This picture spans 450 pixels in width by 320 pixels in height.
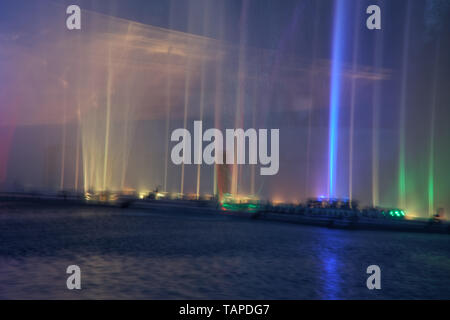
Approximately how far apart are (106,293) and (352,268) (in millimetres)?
7123

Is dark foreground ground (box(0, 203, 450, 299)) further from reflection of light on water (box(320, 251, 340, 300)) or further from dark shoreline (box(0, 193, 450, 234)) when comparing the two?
dark shoreline (box(0, 193, 450, 234))

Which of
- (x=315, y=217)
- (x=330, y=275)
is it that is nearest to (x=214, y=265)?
(x=330, y=275)

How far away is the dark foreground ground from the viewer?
9.24m

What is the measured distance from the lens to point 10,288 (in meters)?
8.80

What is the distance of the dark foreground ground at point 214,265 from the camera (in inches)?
364

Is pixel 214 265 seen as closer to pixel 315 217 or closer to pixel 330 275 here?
pixel 330 275

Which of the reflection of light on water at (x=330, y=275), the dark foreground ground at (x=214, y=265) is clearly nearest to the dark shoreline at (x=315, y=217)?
the dark foreground ground at (x=214, y=265)

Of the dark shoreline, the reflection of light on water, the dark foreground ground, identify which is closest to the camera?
the dark foreground ground

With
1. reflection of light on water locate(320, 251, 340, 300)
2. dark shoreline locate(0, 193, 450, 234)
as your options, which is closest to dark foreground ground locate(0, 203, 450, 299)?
reflection of light on water locate(320, 251, 340, 300)

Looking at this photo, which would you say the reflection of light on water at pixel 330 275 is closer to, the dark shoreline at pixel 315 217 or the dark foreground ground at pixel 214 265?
the dark foreground ground at pixel 214 265

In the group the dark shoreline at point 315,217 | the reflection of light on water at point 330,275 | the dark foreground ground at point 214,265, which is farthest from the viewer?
Answer: the dark shoreline at point 315,217

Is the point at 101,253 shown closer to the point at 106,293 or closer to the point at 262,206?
the point at 106,293

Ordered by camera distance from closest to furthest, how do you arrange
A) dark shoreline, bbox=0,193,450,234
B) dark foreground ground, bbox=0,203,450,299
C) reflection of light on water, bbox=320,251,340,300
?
1. dark foreground ground, bbox=0,203,450,299
2. reflection of light on water, bbox=320,251,340,300
3. dark shoreline, bbox=0,193,450,234
